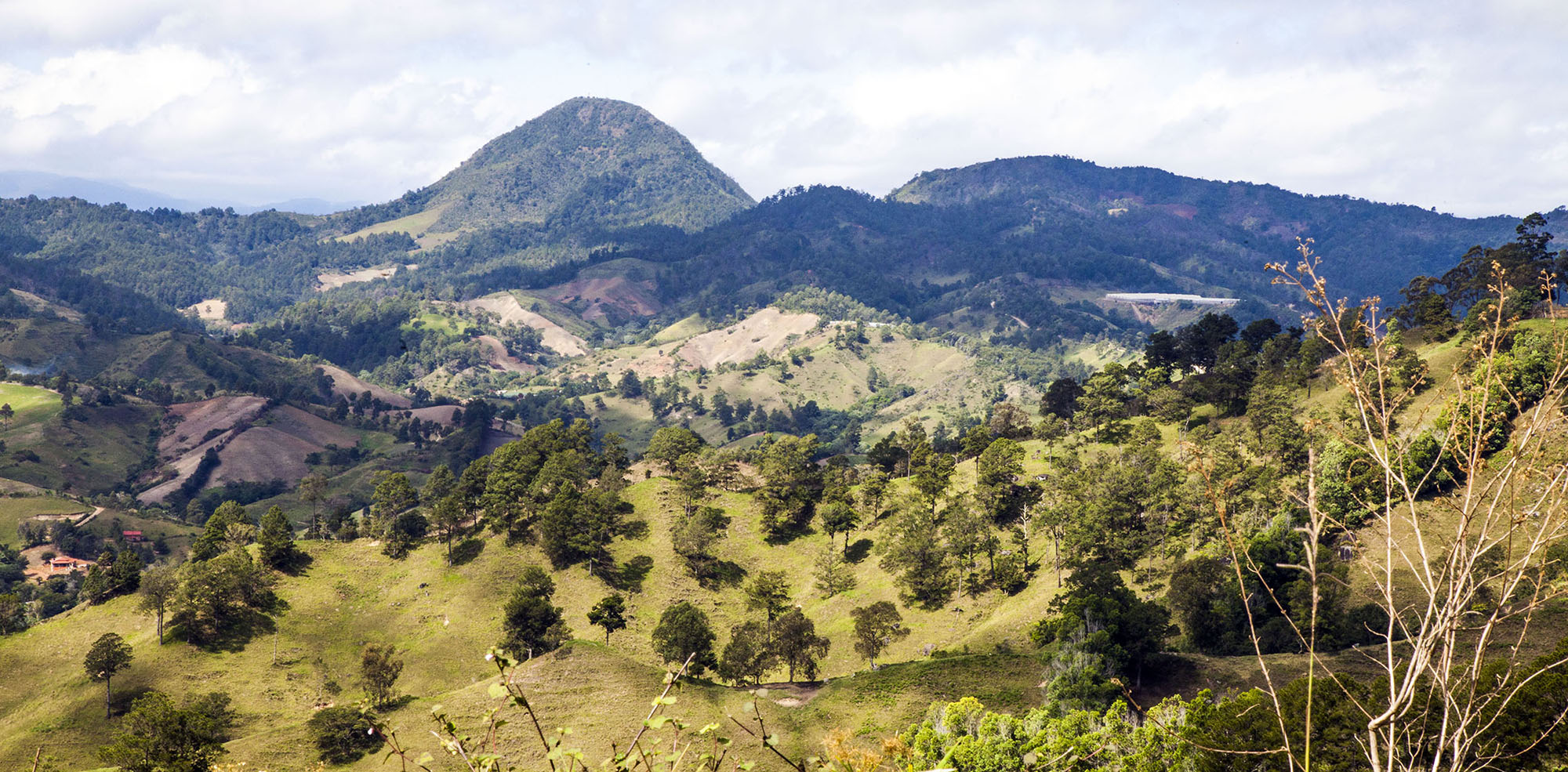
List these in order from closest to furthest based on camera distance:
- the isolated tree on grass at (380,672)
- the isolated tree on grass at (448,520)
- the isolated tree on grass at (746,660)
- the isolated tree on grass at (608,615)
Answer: the isolated tree on grass at (380,672)
the isolated tree on grass at (746,660)
the isolated tree on grass at (608,615)
the isolated tree on grass at (448,520)

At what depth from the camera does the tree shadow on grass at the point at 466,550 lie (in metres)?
104

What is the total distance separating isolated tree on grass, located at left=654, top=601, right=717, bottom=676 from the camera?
7488 centimetres

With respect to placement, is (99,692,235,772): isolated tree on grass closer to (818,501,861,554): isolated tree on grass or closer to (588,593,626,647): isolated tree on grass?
(588,593,626,647): isolated tree on grass

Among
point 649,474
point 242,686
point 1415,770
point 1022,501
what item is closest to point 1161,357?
point 1022,501

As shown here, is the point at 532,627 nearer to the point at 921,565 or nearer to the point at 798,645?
the point at 798,645

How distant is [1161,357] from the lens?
135m

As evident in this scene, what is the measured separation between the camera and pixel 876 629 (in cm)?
7762

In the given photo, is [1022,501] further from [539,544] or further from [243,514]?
[243,514]

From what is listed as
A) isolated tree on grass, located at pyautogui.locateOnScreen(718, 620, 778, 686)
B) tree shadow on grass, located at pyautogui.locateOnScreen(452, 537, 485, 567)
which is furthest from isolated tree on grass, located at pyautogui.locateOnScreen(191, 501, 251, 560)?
isolated tree on grass, located at pyautogui.locateOnScreen(718, 620, 778, 686)

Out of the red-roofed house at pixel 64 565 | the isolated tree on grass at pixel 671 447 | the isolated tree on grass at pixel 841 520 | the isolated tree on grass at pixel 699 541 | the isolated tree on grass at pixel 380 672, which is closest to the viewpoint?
the isolated tree on grass at pixel 380 672

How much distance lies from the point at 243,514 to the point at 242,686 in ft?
145

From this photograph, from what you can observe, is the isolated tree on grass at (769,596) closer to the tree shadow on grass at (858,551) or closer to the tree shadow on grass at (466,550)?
the tree shadow on grass at (858,551)

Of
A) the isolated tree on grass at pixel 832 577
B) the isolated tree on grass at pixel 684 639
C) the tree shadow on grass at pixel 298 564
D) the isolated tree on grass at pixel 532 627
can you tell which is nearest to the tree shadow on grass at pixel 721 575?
the isolated tree on grass at pixel 832 577

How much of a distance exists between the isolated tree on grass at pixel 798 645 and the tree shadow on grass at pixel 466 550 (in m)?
46.5
